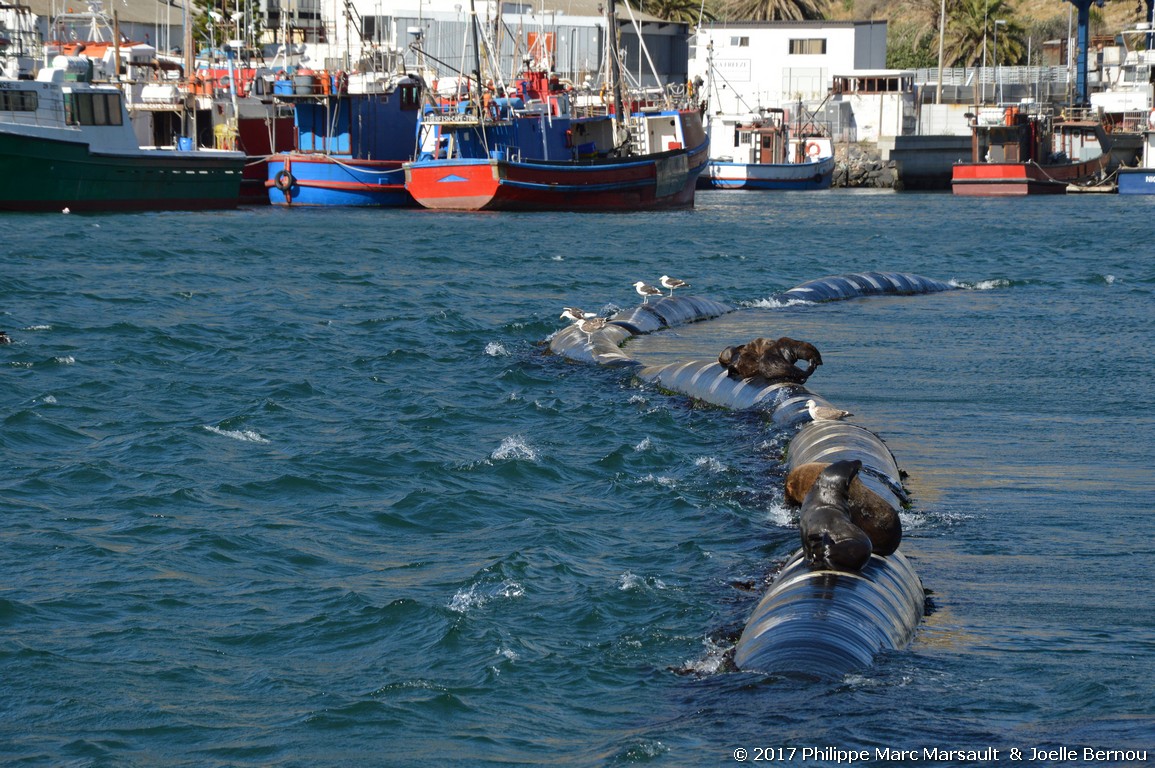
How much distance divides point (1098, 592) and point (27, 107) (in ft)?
147

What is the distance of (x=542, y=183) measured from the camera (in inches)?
2233

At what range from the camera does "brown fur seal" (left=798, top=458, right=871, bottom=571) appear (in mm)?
9930

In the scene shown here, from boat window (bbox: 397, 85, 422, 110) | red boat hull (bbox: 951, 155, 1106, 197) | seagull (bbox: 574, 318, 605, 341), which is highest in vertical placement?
boat window (bbox: 397, 85, 422, 110)

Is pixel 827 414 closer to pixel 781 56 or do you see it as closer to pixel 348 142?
pixel 348 142

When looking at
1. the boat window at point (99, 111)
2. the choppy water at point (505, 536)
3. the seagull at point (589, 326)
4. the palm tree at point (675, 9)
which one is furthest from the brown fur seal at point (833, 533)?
the palm tree at point (675, 9)

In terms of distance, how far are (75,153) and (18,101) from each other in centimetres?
263

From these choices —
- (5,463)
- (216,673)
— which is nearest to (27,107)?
(5,463)

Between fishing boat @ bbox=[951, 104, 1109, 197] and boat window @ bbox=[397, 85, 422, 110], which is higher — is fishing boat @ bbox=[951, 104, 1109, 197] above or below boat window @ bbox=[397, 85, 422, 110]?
below

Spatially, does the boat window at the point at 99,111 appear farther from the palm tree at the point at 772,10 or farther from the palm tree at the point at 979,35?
the palm tree at the point at 979,35

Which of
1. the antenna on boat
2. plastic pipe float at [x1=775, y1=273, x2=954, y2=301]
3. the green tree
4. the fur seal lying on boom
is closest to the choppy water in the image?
the fur seal lying on boom

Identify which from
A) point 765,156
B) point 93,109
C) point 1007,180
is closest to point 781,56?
point 765,156

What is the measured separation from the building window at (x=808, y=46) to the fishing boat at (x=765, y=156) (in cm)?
681

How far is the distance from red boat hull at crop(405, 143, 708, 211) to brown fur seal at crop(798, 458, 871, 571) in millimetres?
46235

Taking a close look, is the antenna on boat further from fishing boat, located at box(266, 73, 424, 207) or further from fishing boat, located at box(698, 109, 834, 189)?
fishing boat, located at box(698, 109, 834, 189)
